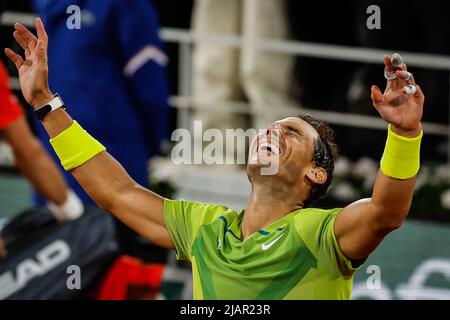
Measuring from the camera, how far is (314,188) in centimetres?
289

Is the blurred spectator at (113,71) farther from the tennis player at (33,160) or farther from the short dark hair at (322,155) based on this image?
the short dark hair at (322,155)

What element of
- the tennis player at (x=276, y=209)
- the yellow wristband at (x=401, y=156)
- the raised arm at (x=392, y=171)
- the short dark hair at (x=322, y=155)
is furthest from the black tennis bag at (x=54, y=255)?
the yellow wristband at (x=401, y=156)

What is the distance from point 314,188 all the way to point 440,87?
10.8ft

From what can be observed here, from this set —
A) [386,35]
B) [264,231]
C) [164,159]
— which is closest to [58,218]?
[264,231]

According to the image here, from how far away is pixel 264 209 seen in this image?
2.83 metres

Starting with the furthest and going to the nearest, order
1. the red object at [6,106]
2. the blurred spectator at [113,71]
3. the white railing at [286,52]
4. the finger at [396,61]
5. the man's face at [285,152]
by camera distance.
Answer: the white railing at [286,52] → the blurred spectator at [113,71] → the red object at [6,106] → the man's face at [285,152] → the finger at [396,61]

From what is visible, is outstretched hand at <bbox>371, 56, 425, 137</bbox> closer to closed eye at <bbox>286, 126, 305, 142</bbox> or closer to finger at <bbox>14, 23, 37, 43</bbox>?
closed eye at <bbox>286, 126, 305, 142</bbox>

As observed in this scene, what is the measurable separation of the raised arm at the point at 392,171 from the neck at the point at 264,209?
22 cm

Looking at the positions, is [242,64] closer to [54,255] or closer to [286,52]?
[286,52]

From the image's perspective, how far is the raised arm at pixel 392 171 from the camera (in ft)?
8.27

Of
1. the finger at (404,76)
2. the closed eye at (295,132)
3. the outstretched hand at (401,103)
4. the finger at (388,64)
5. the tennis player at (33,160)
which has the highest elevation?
the finger at (388,64)

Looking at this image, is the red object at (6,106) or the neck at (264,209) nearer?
the neck at (264,209)

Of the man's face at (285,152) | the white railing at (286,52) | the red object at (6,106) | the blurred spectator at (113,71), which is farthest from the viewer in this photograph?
the white railing at (286,52)

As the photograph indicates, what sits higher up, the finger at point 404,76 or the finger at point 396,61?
the finger at point 396,61
